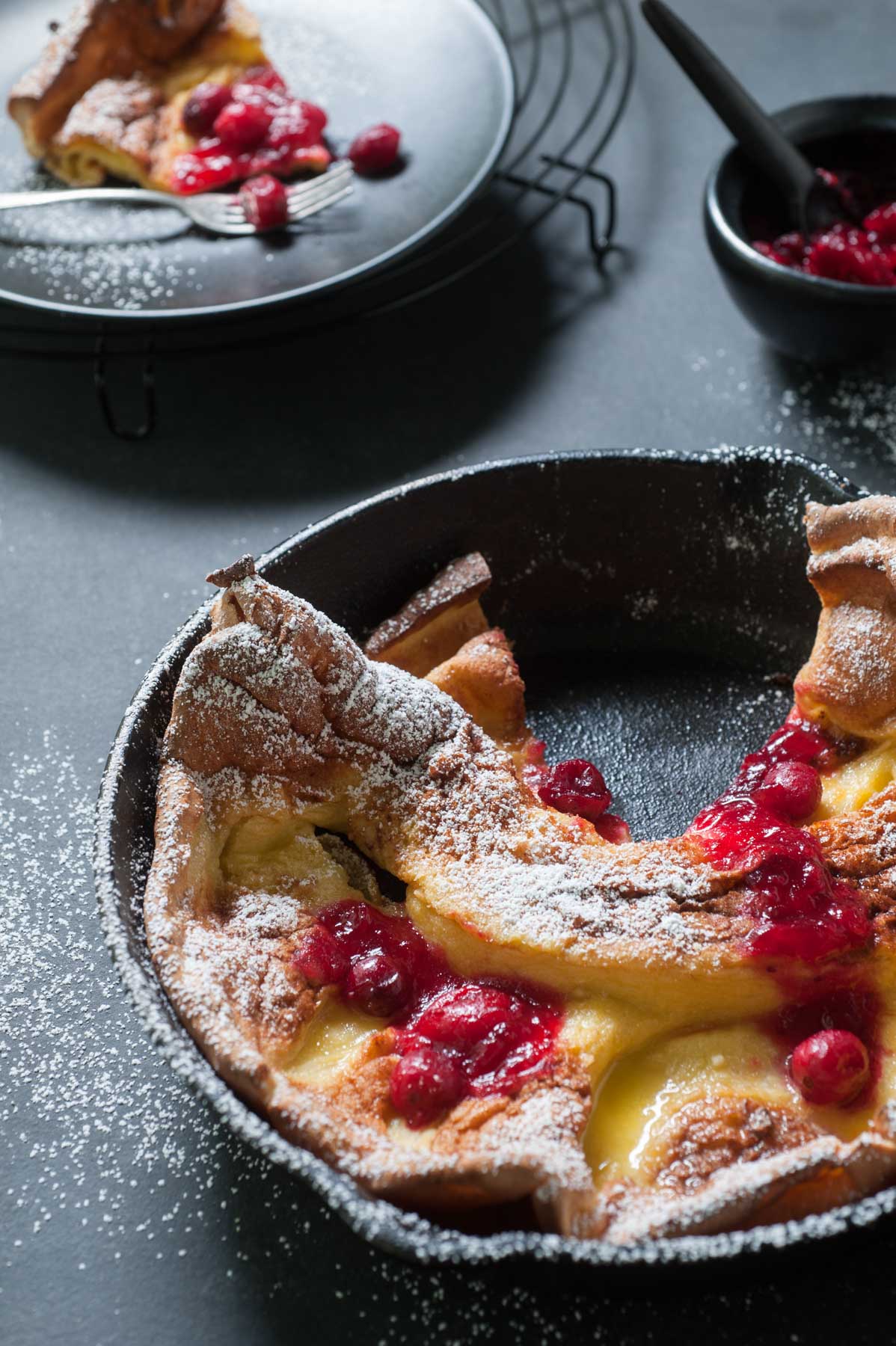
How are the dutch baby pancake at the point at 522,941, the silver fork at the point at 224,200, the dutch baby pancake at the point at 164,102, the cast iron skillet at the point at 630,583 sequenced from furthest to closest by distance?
the dutch baby pancake at the point at 164,102
the silver fork at the point at 224,200
the cast iron skillet at the point at 630,583
the dutch baby pancake at the point at 522,941

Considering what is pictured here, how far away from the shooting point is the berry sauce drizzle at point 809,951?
1251 millimetres

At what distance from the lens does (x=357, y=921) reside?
1.38 m

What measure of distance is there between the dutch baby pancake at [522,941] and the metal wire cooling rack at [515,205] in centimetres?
A: 97

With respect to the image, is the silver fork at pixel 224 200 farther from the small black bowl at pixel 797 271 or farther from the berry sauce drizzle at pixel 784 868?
the berry sauce drizzle at pixel 784 868

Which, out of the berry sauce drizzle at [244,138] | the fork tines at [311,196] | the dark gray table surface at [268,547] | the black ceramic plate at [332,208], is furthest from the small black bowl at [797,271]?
the berry sauce drizzle at [244,138]

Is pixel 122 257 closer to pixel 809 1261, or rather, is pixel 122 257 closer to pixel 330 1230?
pixel 330 1230

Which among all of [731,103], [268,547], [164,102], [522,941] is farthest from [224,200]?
[522,941]

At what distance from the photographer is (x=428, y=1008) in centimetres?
133

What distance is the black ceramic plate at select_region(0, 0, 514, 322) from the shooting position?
2277 millimetres

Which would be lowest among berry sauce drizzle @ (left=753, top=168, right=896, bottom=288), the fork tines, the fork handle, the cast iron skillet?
berry sauce drizzle @ (left=753, top=168, right=896, bottom=288)

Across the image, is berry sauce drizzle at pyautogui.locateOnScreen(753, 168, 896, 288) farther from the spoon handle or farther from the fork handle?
the fork handle

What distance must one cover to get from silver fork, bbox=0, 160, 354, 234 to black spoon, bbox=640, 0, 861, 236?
23.6 inches

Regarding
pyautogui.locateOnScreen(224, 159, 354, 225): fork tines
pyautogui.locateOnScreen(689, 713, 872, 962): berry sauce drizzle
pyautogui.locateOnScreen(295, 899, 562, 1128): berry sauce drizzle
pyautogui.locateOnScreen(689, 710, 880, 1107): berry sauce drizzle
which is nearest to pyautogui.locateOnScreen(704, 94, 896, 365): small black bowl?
pyautogui.locateOnScreen(224, 159, 354, 225): fork tines

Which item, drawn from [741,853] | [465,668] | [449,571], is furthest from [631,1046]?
[449,571]
